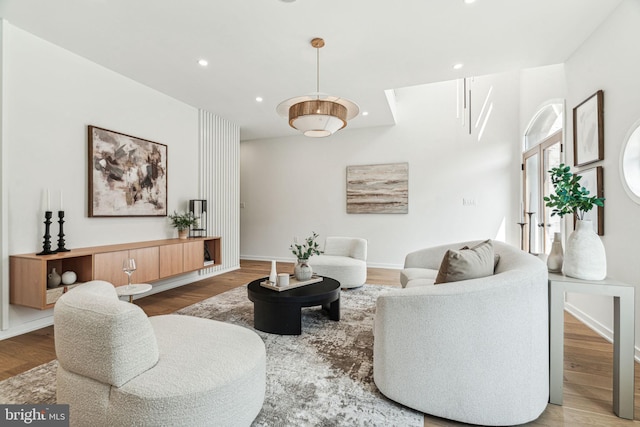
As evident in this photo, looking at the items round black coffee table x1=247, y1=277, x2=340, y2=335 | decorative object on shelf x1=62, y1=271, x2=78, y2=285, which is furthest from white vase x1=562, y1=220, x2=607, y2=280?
decorative object on shelf x1=62, y1=271, x2=78, y2=285

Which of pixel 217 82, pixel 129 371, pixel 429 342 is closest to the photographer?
pixel 129 371

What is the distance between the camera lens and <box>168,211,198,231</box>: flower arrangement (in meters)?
4.29

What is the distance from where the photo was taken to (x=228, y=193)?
219 inches

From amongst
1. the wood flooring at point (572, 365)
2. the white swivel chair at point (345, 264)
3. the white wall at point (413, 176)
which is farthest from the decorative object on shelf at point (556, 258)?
the white wall at point (413, 176)

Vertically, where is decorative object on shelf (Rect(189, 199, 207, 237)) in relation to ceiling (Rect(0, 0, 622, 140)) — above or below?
below

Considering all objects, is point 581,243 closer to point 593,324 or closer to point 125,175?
point 593,324

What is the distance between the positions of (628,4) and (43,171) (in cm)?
540

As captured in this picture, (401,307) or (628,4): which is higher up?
(628,4)

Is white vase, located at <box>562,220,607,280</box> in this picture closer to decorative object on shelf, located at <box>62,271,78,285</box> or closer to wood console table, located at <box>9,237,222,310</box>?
wood console table, located at <box>9,237,222,310</box>

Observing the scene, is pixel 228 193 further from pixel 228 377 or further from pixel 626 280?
pixel 626 280

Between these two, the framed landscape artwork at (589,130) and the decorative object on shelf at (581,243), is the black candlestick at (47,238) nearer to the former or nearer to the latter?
the decorative object on shelf at (581,243)

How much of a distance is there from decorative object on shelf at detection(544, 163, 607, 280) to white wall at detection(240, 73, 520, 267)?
3634 mm

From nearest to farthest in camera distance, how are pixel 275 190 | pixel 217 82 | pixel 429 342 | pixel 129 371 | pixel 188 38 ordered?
pixel 129 371, pixel 429 342, pixel 188 38, pixel 217 82, pixel 275 190

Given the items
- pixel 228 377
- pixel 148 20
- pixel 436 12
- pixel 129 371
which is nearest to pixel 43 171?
pixel 148 20
